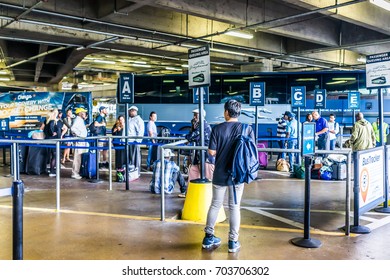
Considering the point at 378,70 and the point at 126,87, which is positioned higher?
the point at 378,70

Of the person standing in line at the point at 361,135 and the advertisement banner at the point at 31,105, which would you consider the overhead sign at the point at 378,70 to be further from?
the advertisement banner at the point at 31,105

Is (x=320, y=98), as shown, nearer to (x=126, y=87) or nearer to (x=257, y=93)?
(x=257, y=93)

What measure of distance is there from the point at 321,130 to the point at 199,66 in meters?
6.71

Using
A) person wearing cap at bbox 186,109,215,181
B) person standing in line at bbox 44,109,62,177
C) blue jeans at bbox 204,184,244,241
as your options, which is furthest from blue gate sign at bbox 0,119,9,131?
blue jeans at bbox 204,184,244,241

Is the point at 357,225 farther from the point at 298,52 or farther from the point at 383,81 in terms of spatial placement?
the point at 298,52

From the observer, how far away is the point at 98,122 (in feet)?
44.1

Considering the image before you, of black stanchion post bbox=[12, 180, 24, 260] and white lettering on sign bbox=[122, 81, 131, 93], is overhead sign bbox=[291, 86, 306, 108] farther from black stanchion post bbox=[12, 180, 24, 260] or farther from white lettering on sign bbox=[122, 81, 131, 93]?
black stanchion post bbox=[12, 180, 24, 260]

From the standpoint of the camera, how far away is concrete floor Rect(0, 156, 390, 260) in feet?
15.7

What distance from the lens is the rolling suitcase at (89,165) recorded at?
10484 mm

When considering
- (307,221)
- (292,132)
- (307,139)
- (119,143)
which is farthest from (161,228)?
(292,132)

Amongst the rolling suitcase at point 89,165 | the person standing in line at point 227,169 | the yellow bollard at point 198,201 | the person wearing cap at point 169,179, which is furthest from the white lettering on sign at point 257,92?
the person standing in line at point 227,169

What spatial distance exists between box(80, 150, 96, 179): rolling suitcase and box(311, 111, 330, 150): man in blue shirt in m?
6.25

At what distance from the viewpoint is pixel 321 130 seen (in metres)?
12.0
